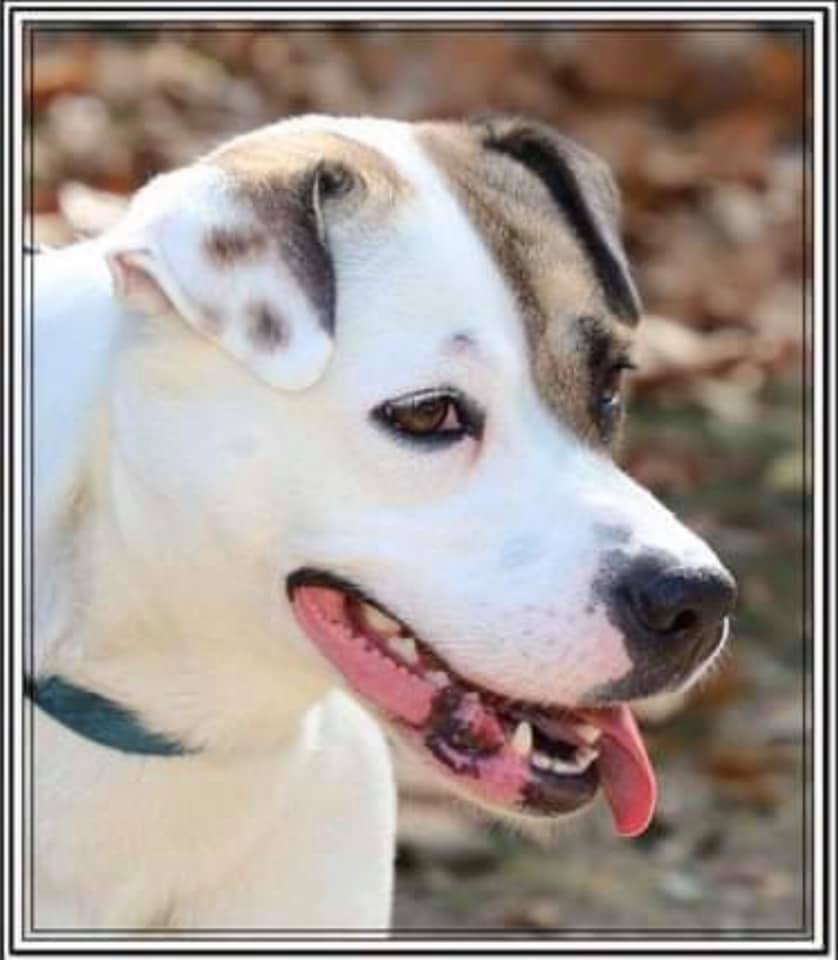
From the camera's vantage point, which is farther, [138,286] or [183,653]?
[183,653]

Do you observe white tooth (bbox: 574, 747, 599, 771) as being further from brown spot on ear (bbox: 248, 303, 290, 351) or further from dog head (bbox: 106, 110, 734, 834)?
brown spot on ear (bbox: 248, 303, 290, 351)

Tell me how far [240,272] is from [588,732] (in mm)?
756

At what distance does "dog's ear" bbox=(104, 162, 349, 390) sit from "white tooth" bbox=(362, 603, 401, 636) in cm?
32

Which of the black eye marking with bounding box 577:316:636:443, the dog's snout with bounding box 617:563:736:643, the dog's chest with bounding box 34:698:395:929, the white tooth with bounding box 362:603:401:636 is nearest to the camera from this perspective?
the dog's snout with bounding box 617:563:736:643

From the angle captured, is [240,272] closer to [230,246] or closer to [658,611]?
[230,246]

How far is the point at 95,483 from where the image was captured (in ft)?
12.9

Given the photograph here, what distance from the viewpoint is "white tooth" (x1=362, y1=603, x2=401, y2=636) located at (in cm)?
382

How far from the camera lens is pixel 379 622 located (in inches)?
151

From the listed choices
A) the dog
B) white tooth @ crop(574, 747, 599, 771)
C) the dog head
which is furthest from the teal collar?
white tooth @ crop(574, 747, 599, 771)

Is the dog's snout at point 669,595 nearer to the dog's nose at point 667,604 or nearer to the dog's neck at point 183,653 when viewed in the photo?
the dog's nose at point 667,604

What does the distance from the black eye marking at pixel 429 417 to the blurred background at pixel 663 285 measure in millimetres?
886

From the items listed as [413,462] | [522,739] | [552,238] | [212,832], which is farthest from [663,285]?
[413,462]

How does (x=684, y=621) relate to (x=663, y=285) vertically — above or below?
above

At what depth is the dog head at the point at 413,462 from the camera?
3709mm
